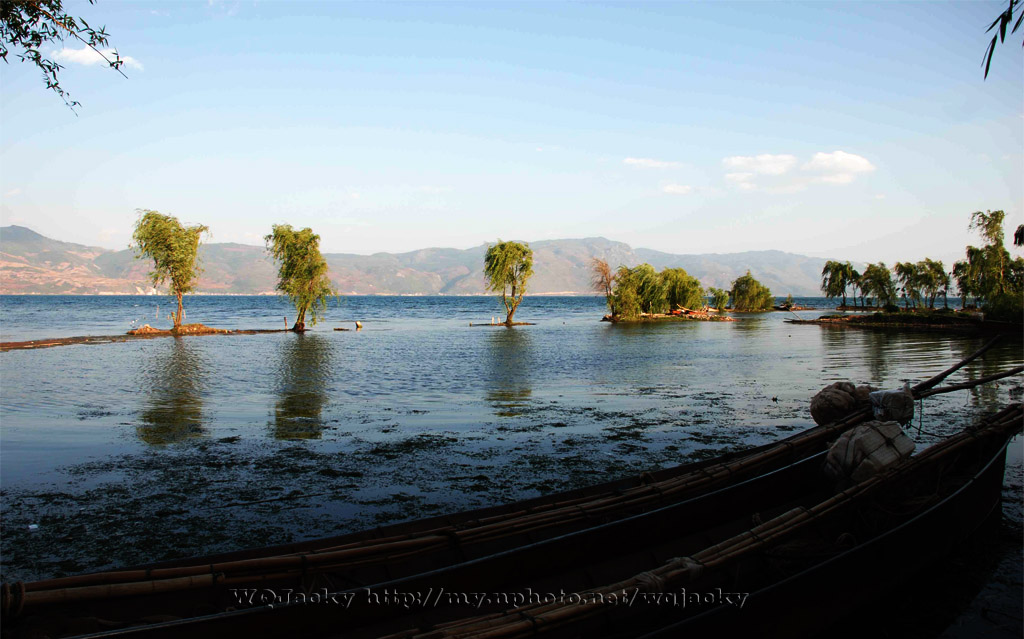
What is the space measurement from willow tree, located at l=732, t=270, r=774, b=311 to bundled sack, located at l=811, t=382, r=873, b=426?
312 ft

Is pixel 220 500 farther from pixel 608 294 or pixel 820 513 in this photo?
pixel 608 294

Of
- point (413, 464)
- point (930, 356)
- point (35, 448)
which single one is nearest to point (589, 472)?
point (413, 464)

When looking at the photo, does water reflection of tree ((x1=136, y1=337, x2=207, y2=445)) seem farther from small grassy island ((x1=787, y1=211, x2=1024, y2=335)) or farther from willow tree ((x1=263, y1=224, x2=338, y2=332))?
small grassy island ((x1=787, y1=211, x2=1024, y2=335))

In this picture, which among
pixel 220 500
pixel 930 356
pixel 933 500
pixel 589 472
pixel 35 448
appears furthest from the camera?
pixel 930 356

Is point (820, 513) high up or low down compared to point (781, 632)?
up

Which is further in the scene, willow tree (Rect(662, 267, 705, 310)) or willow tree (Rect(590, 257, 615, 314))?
willow tree (Rect(662, 267, 705, 310))

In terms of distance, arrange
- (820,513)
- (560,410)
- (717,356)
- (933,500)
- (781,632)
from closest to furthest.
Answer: (781,632), (820,513), (933,500), (560,410), (717,356)

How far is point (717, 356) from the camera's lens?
99.0 ft

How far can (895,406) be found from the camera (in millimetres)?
7395

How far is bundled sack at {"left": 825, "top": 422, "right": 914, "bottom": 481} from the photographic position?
6781 mm

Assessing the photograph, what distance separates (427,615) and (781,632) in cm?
272

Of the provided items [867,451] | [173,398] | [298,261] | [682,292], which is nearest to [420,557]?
[867,451]

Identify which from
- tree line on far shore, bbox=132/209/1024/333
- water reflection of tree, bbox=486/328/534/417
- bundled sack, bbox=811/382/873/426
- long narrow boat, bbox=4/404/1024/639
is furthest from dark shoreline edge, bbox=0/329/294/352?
bundled sack, bbox=811/382/873/426

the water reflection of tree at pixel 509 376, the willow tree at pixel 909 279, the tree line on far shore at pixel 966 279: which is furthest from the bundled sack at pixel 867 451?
the willow tree at pixel 909 279
